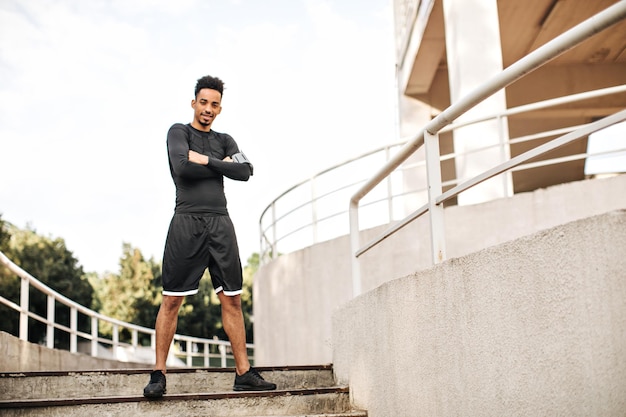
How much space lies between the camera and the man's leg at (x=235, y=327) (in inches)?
186

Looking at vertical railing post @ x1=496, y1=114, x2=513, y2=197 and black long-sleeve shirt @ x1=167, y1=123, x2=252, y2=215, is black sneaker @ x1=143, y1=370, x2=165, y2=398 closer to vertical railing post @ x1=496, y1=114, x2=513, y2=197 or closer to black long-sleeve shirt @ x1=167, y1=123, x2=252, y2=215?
black long-sleeve shirt @ x1=167, y1=123, x2=252, y2=215

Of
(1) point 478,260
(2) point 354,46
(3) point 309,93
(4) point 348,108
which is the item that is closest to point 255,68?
(2) point 354,46

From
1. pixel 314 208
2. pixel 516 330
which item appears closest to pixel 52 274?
pixel 314 208

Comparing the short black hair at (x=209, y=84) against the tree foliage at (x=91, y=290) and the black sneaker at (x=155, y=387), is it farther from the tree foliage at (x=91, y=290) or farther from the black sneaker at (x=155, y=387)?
the tree foliage at (x=91, y=290)

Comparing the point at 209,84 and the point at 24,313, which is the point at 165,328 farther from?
the point at 24,313

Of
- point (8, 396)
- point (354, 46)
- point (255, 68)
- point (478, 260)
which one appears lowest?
point (8, 396)

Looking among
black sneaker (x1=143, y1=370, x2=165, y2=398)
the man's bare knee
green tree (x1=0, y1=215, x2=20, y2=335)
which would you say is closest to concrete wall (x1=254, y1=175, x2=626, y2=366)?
the man's bare knee

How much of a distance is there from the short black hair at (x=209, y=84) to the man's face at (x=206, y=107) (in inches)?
0.8

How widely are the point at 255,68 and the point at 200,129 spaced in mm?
16772

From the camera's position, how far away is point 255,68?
2128cm

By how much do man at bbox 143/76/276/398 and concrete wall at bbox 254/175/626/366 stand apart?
200 cm

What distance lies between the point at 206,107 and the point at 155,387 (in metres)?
1.70

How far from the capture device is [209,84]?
4.79 m

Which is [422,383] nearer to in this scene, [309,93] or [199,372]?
[199,372]
